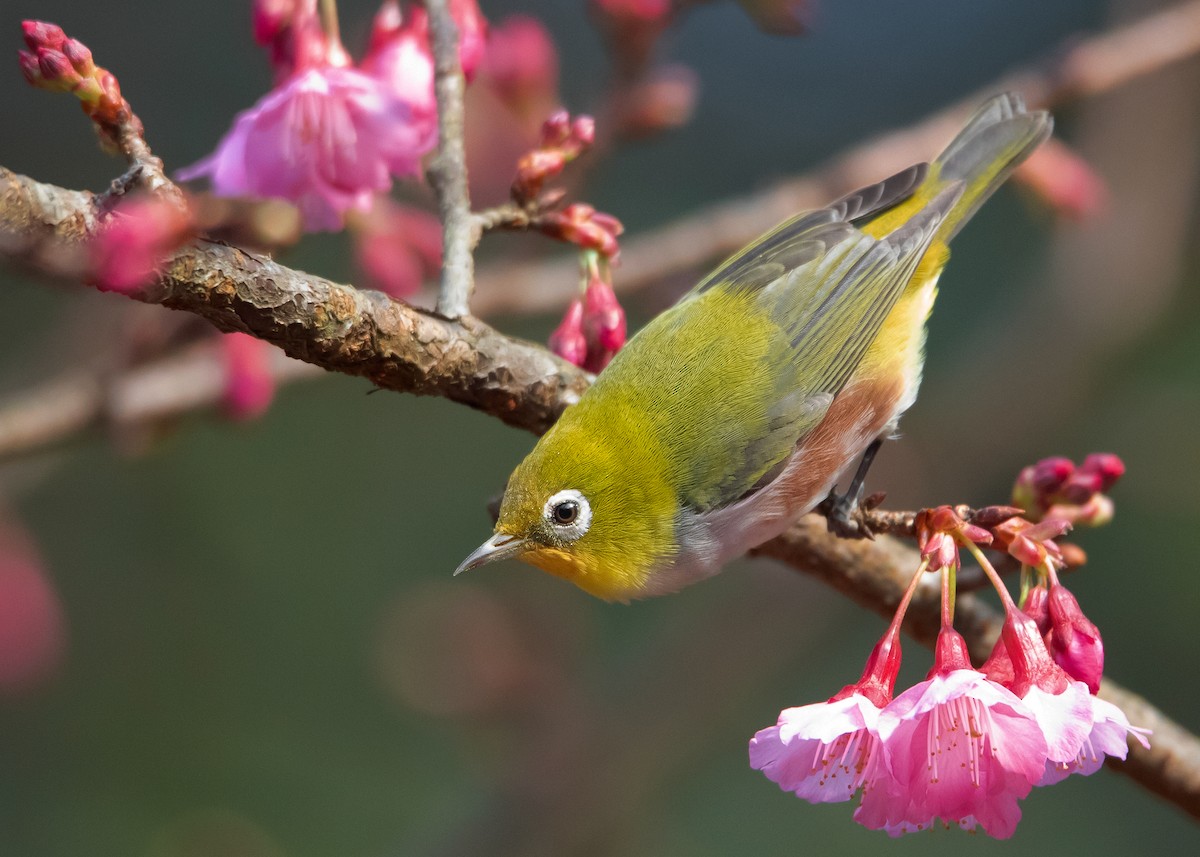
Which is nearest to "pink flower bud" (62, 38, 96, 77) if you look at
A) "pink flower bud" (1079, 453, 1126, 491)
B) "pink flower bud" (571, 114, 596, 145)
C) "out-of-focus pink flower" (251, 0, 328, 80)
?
"out-of-focus pink flower" (251, 0, 328, 80)

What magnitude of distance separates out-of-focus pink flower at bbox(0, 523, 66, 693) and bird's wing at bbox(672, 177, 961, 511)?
2204 millimetres

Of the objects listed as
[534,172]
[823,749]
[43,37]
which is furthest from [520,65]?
[823,749]

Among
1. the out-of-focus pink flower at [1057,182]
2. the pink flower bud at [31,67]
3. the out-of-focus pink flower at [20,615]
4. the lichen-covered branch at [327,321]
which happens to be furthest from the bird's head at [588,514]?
the out-of-focus pink flower at [20,615]

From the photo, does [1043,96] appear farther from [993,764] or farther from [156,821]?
[156,821]

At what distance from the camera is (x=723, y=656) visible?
4352 millimetres

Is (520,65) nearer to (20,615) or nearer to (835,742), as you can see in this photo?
(835,742)

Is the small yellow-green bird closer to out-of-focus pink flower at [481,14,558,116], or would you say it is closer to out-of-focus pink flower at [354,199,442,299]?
out-of-focus pink flower at [354,199,442,299]

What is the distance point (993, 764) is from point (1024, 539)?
0.32 m

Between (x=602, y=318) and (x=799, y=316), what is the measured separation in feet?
1.86

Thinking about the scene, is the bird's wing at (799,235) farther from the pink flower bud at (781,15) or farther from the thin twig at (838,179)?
the thin twig at (838,179)

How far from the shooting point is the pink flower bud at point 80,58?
154 centimetres

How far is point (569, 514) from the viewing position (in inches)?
80.3

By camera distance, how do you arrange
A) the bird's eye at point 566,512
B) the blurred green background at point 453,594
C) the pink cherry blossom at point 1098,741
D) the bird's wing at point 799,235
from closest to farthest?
the pink cherry blossom at point 1098,741, the bird's eye at point 566,512, the bird's wing at point 799,235, the blurred green background at point 453,594

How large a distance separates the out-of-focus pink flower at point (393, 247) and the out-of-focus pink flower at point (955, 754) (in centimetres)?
164
